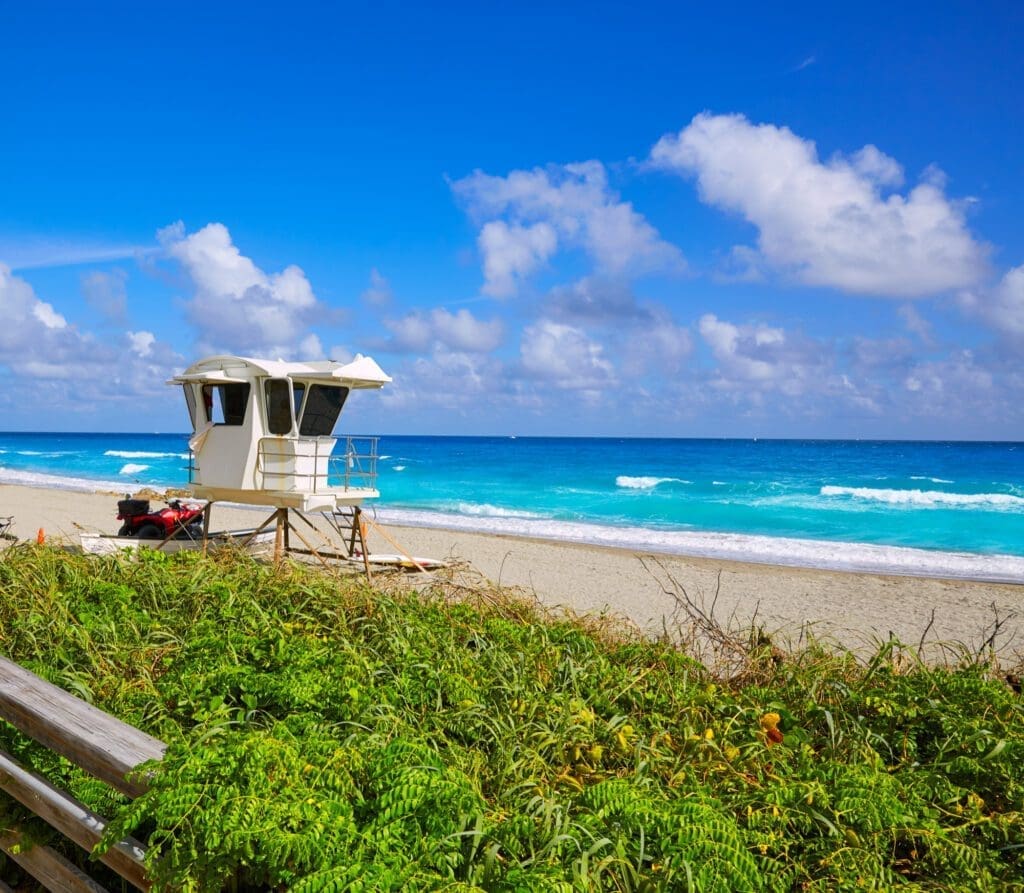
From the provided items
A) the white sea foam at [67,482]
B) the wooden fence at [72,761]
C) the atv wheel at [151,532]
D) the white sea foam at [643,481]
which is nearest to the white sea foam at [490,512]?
the white sea foam at [643,481]

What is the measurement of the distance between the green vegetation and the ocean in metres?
21.0

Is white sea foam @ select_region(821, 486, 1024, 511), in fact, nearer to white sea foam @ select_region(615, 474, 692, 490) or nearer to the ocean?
the ocean

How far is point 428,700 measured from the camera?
463 centimetres

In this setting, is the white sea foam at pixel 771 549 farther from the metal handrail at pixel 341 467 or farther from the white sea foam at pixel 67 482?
the white sea foam at pixel 67 482

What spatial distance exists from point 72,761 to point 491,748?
206cm

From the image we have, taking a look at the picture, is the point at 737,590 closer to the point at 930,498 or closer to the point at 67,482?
the point at 930,498

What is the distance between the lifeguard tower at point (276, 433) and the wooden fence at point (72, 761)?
8.90 m

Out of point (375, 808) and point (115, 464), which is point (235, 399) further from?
point (115, 464)

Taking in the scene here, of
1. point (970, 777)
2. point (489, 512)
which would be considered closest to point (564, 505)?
point (489, 512)

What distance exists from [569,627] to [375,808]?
4203 mm

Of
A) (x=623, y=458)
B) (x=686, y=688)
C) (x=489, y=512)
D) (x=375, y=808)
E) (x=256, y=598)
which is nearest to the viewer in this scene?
(x=375, y=808)

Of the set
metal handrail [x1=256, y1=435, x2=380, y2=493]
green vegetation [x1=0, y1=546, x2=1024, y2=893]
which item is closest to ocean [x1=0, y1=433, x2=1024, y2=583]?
metal handrail [x1=256, y1=435, x2=380, y2=493]

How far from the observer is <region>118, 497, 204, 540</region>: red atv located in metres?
15.1

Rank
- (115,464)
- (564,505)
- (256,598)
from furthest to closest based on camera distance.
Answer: (115,464) < (564,505) < (256,598)
